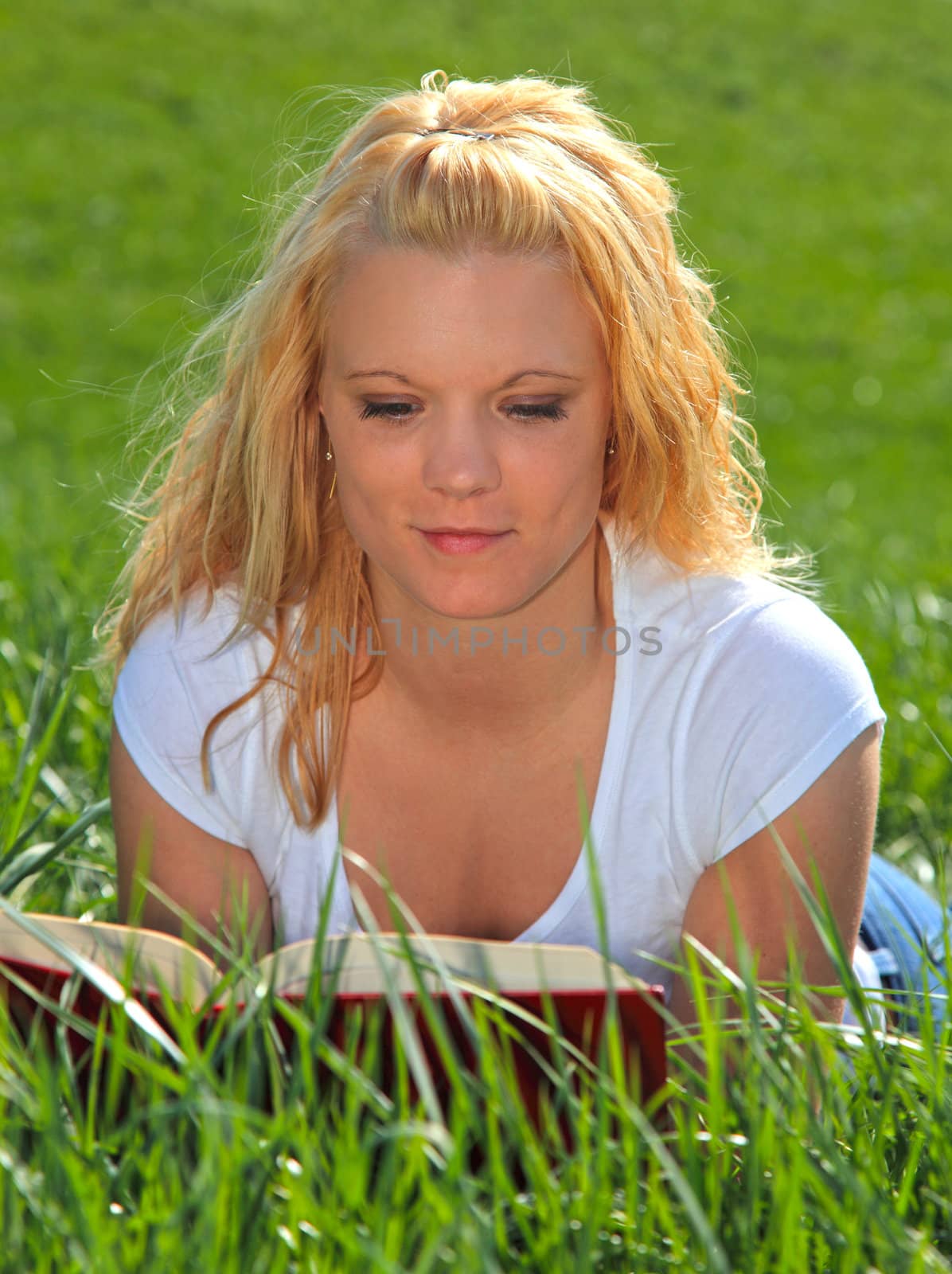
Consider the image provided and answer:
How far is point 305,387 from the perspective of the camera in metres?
2.32

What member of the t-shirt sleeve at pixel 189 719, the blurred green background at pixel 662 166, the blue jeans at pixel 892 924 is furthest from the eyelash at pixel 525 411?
the blurred green background at pixel 662 166

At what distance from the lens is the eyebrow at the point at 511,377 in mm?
2023

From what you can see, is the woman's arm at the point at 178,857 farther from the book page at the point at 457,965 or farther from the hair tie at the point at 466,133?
the hair tie at the point at 466,133

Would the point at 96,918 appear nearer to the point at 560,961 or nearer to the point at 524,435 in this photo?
the point at 524,435

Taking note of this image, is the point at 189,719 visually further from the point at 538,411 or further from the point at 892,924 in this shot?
the point at 892,924

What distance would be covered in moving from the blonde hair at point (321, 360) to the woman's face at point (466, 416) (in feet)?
0.16

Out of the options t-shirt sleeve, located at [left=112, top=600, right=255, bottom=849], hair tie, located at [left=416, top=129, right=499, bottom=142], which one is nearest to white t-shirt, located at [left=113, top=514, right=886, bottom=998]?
t-shirt sleeve, located at [left=112, top=600, right=255, bottom=849]

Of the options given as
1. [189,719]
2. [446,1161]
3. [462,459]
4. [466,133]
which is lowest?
[446,1161]

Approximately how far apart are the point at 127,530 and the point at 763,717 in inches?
62.7

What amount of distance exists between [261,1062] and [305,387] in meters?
1.11

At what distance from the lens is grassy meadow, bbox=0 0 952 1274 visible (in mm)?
1328

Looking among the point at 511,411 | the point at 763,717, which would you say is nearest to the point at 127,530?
the point at 511,411

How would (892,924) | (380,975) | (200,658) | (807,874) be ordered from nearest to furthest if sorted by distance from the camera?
(380,975), (807,874), (200,658), (892,924)

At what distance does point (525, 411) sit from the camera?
2.07 m
